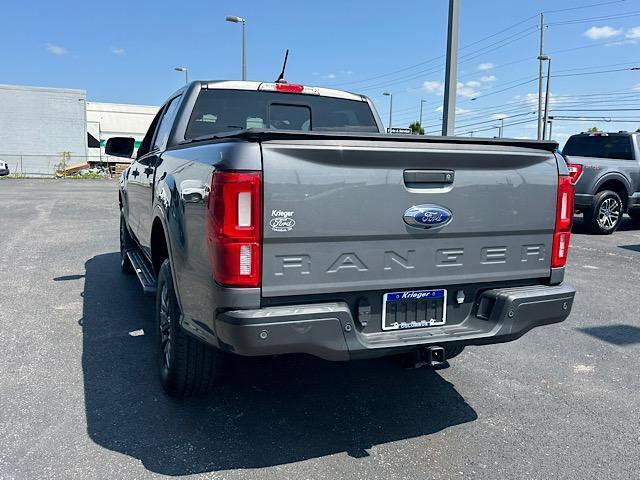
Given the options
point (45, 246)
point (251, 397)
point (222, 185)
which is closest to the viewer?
point (222, 185)

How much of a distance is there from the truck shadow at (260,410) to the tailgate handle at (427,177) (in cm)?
144

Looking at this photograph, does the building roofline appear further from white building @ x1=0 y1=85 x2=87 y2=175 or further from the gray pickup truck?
the gray pickup truck

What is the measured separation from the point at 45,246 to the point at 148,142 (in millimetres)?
4607

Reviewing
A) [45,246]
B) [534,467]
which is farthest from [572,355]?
[45,246]

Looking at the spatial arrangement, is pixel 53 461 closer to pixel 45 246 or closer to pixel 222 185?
pixel 222 185

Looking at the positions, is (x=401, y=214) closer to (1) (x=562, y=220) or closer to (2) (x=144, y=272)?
(1) (x=562, y=220)

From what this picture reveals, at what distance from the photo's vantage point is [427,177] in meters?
2.88

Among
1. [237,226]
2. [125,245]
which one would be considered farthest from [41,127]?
[237,226]

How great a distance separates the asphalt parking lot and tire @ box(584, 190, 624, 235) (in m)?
6.55

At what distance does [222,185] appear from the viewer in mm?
2525

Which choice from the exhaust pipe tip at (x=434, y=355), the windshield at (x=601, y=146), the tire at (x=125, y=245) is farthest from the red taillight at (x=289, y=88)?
the windshield at (x=601, y=146)

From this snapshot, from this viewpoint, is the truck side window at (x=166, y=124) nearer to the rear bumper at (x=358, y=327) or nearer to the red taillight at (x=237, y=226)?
the red taillight at (x=237, y=226)

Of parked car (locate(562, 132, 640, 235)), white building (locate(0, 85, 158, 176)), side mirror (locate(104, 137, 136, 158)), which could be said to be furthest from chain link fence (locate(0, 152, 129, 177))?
side mirror (locate(104, 137, 136, 158))

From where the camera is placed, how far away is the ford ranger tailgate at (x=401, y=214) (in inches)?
103
